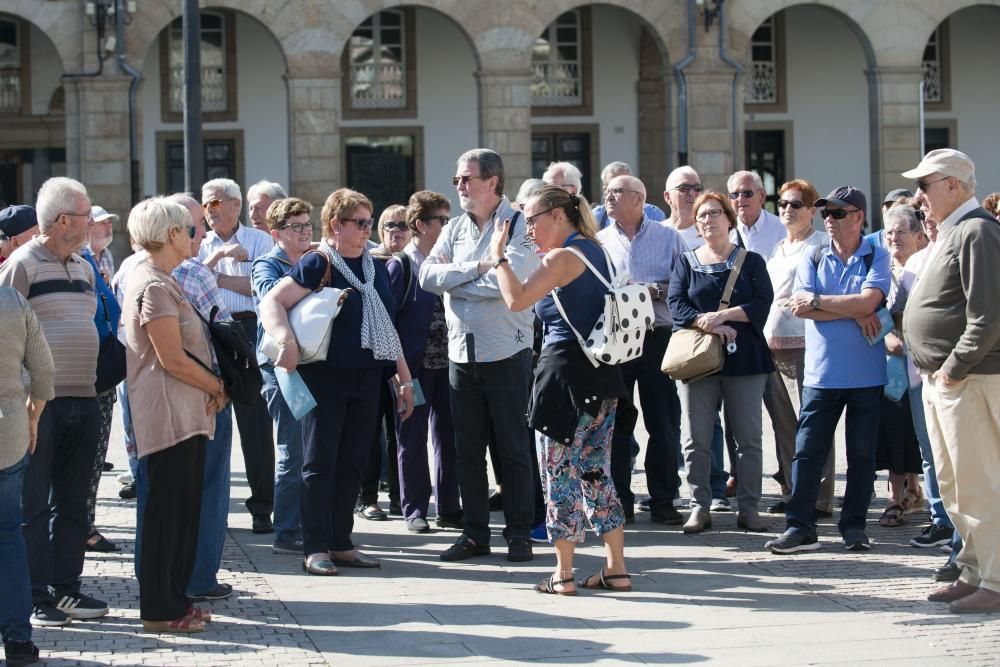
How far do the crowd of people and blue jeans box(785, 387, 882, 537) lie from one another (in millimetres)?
13

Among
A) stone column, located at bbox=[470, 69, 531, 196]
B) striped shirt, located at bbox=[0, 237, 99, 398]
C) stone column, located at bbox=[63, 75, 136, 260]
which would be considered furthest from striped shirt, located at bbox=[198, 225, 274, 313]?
stone column, located at bbox=[470, 69, 531, 196]

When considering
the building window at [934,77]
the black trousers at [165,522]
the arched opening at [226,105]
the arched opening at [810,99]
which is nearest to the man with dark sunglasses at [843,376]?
the black trousers at [165,522]

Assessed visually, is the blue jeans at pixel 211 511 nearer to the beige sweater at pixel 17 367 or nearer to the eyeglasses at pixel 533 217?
the beige sweater at pixel 17 367

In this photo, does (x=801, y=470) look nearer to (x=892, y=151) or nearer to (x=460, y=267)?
(x=460, y=267)

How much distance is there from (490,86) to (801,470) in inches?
712

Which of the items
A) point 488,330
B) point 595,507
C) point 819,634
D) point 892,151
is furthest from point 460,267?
A: point 892,151

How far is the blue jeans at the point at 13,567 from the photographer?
6.55 metres

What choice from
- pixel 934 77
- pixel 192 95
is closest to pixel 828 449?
pixel 192 95

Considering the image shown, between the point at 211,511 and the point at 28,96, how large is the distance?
2323cm

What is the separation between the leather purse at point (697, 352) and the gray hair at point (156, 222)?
10.8ft

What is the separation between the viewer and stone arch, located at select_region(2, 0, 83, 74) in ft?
82.5

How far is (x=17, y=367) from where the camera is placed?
6621mm

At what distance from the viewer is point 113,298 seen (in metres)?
8.12

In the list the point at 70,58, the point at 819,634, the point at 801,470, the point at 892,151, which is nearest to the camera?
the point at 819,634
